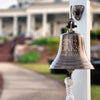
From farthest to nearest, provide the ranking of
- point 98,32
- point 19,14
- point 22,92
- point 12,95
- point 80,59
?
point 19,14
point 98,32
point 22,92
point 12,95
point 80,59

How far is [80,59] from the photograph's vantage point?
2.54 meters

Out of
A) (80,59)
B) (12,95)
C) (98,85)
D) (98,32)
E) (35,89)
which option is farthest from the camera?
(98,32)

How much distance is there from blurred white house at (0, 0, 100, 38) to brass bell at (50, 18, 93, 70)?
82.0 ft

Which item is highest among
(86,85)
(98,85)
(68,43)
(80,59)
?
(68,43)

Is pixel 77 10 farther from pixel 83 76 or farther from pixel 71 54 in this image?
pixel 83 76

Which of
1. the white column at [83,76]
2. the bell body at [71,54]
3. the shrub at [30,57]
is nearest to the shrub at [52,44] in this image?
the shrub at [30,57]

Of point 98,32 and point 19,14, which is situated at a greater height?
point 19,14

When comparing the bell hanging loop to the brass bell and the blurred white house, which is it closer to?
the brass bell

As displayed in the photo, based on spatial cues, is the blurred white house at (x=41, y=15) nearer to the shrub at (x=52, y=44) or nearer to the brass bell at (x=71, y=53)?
the shrub at (x=52, y=44)

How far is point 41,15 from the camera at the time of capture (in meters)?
34.1

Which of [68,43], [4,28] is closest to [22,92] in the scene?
[68,43]

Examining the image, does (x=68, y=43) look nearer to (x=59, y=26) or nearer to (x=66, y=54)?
(x=66, y=54)

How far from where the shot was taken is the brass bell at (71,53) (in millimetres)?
2486

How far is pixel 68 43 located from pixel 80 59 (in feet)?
0.90
